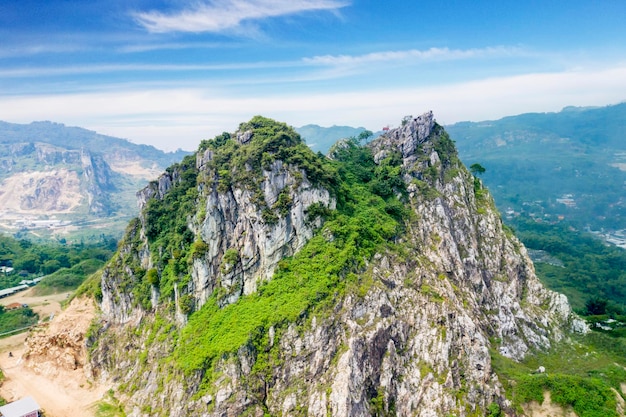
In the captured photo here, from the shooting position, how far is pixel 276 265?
4984 cm

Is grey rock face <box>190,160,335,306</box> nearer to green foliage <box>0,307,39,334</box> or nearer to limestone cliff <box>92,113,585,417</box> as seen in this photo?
limestone cliff <box>92,113,585,417</box>

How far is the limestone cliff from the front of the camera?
42.8 metres

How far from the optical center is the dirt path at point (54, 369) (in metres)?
51.8

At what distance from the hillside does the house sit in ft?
26.8

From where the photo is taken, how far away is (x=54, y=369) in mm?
57188

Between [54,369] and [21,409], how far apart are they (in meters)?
10.0

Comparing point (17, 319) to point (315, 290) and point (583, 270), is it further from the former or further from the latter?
point (583, 270)

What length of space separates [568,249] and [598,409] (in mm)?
106353

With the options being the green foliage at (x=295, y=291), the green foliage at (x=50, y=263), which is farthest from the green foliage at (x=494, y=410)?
the green foliage at (x=50, y=263)

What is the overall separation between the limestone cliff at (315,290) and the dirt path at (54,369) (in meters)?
3.58

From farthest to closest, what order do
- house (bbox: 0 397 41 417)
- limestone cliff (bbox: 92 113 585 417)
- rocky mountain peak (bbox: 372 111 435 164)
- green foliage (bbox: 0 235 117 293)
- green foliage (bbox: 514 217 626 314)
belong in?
green foliage (bbox: 0 235 117 293), green foliage (bbox: 514 217 626 314), rocky mountain peak (bbox: 372 111 435 164), house (bbox: 0 397 41 417), limestone cliff (bbox: 92 113 585 417)

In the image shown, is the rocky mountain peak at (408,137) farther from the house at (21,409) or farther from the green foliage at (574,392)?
the house at (21,409)

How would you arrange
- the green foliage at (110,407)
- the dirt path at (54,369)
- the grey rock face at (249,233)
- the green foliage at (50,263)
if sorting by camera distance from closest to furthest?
the green foliage at (110,407) → the grey rock face at (249,233) → the dirt path at (54,369) → the green foliage at (50,263)

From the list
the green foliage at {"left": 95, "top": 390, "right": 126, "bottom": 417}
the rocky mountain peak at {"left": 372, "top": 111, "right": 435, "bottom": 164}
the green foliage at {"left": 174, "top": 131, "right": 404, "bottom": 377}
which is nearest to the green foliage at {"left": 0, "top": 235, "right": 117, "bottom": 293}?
the green foliage at {"left": 95, "top": 390, "right": 126, "bottom": 417}
